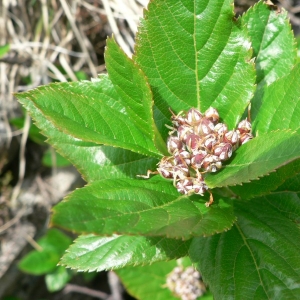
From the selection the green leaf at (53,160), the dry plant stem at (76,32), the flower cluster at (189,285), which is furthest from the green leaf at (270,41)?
the green leaf at (53,160)

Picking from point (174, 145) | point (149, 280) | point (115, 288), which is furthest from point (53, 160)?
point (174, 145)

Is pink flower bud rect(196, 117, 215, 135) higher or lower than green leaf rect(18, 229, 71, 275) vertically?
higher

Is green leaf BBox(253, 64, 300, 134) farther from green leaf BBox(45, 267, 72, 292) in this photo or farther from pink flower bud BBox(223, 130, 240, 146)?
green leaf BBox(45, 267, 72, 292)

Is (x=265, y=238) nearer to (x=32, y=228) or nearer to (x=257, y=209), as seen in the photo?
(x=257, y=209)

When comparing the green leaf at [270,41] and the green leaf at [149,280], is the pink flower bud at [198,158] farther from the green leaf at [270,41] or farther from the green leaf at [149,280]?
the green leaf at [149,280]

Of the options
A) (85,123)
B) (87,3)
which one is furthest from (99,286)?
(85,123)

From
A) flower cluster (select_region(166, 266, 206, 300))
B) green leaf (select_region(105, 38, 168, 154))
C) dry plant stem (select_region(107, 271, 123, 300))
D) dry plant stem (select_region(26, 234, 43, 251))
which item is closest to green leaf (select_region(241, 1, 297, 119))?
green leaf (select_region(105, 38, 168, 154))
